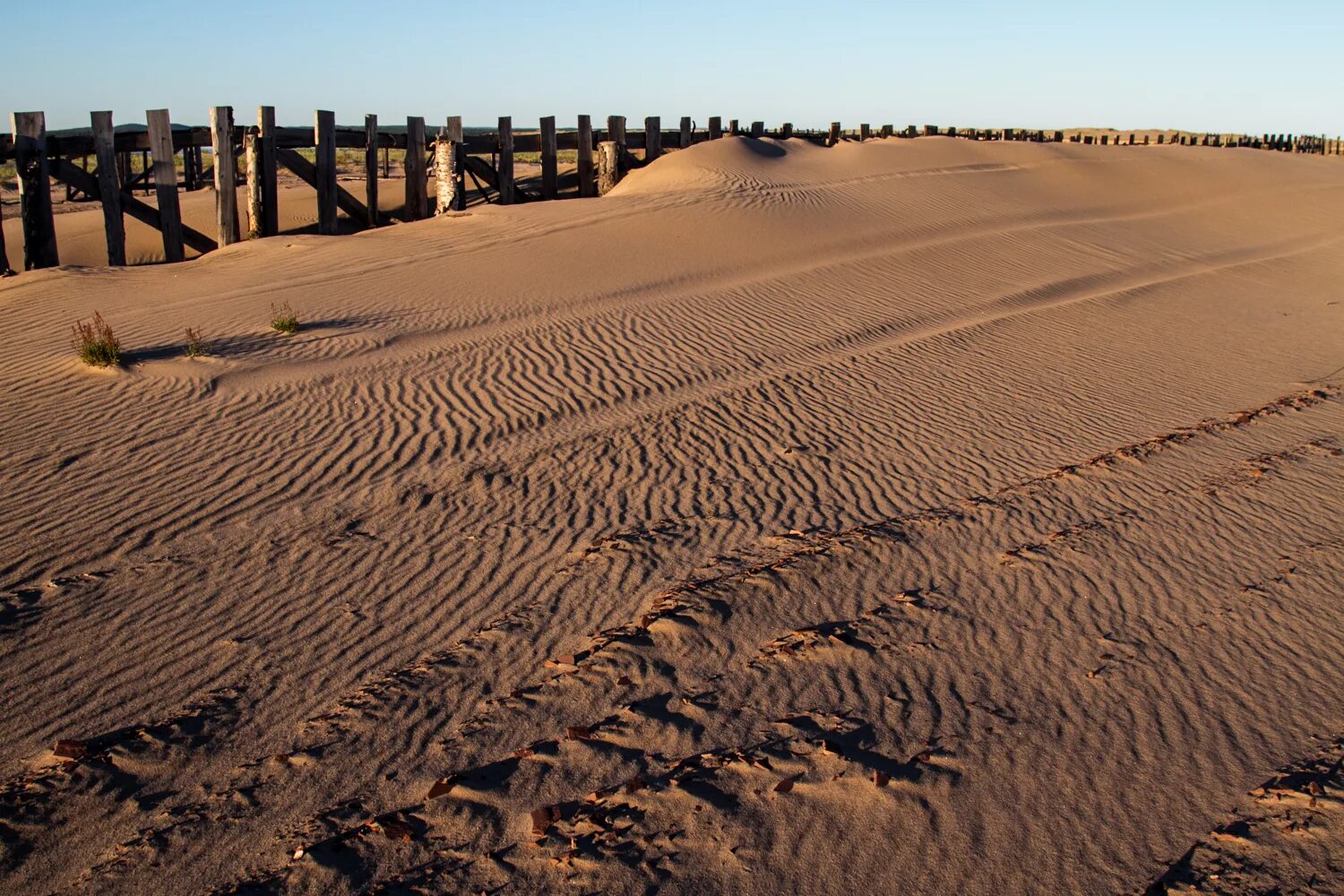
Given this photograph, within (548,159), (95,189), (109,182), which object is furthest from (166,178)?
(548,159)

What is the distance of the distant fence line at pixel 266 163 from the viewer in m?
14.0

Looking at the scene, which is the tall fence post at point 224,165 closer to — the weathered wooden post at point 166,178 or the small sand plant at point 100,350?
the weathered wooden post at point 166,178

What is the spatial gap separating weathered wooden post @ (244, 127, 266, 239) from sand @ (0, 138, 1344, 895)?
4265 mm

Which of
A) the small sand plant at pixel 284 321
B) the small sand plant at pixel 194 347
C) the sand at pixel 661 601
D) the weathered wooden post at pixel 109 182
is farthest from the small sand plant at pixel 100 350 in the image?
the weathered wooden post at pixel 109 182

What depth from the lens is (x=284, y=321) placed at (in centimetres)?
1076

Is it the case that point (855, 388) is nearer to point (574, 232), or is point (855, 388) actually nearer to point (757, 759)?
point (757, 759)

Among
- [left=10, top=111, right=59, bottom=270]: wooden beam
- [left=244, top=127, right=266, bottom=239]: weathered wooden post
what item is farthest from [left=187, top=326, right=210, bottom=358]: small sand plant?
[left=244, top=127, right=266, bottom=239]: weathered wooden post

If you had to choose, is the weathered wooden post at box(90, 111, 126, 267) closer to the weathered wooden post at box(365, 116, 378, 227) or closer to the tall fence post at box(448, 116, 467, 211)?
the weathered wooden post at box(365, 116, 378, 227)

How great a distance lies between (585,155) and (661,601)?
1639 cm

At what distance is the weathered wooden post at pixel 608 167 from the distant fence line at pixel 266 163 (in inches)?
0.8

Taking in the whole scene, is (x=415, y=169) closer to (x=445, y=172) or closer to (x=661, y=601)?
(x=445, y=172)

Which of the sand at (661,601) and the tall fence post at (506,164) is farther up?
the tall fence post at (506,164)

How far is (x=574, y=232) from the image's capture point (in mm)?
16391

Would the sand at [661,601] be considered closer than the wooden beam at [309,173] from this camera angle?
Yes
